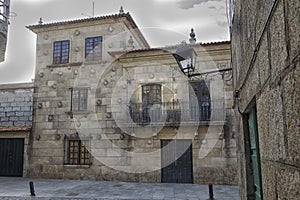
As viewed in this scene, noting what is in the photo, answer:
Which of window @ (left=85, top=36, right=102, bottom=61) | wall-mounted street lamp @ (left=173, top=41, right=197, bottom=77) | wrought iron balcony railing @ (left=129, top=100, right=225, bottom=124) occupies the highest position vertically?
window @ (left=85, top=36, right=102, bottom=61)

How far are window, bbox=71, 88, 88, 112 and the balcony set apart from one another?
2.61 meters

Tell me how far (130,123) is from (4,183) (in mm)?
6073

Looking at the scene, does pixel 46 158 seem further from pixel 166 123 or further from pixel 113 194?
pixel 166 123

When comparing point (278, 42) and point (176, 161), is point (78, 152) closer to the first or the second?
point (176, 161)

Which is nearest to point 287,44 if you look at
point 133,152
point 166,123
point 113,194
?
point 113,194

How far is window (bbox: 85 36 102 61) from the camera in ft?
43.2

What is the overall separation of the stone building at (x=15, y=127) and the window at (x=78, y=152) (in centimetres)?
228

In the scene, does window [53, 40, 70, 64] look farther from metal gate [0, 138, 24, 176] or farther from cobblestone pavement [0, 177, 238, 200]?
cobblestone pavement [0, 177, 238, 200]

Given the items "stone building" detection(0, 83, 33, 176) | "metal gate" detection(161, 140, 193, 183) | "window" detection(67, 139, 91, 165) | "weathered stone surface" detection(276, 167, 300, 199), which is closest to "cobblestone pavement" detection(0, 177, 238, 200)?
"metal gate" detection(161, 140, 193, 183)

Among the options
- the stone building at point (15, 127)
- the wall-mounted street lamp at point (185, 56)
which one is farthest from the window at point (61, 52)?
the wall-mounted street lamp at point (185, 56)

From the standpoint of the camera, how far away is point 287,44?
109 centimetres

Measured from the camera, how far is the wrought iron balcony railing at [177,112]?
11.2 metres

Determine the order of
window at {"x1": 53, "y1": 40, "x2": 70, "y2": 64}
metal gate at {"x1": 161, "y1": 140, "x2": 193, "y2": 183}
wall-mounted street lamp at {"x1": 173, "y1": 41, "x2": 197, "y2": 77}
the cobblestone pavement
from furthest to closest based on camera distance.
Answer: window at {"x1": 53, "y1": 40, "x2": 70, "y2": 64}
metal gate at {"x1": 161, "y1": 140, "x2": 193, "y2": 183}
the cobblestone pavement
wall-mounted street lamp at {"x1": 173, "y1": 41, "x2": 197, "y2": 77}

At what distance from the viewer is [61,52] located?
546 inches
